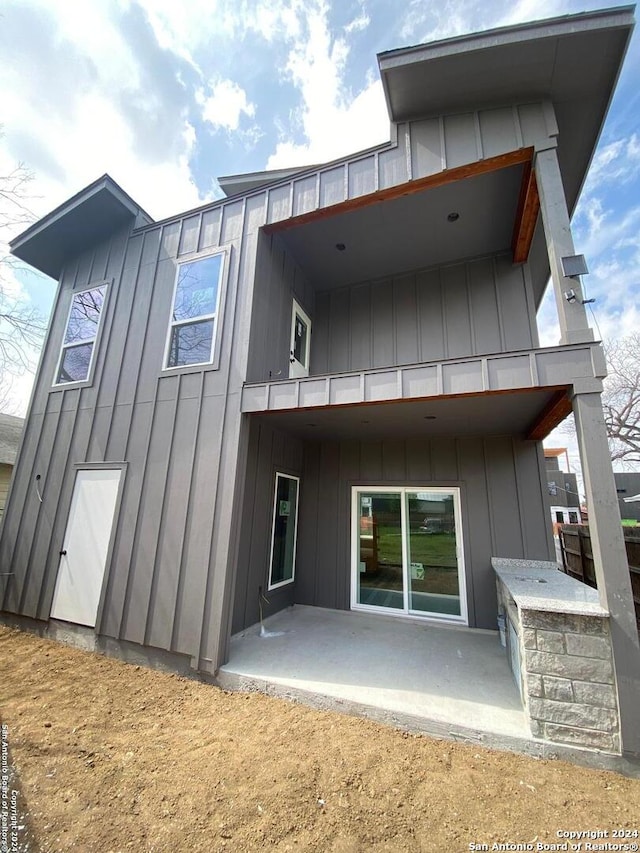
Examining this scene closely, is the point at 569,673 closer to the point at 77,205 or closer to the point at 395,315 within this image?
the point at 395,315

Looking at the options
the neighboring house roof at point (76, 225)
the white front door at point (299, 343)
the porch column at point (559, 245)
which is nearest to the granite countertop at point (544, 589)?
the porch column at point (559, 245)

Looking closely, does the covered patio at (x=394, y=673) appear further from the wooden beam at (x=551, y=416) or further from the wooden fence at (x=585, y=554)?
the wooden beam at (x=551, y=416)

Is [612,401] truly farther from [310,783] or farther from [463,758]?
[310,783]

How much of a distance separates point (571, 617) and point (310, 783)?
2217mm

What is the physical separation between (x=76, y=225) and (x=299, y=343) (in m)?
4.39

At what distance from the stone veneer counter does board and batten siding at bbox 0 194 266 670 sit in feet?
9.35

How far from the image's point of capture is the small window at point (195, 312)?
4734 millimetres

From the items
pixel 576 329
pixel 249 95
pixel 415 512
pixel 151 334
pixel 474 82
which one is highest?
pixel 249 95

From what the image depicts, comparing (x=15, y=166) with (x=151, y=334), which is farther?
(x=15, y=166)

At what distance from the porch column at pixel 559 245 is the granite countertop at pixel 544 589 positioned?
7.25 feet

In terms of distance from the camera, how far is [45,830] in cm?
188

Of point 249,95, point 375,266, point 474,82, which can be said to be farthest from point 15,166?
point 474,82

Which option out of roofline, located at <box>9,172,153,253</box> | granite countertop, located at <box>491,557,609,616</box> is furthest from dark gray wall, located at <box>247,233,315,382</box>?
granite countertop, located at <box>491,557,609,616</box>

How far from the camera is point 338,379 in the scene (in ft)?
12.6
